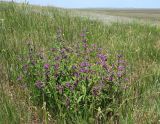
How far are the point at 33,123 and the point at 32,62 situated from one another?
0.81m

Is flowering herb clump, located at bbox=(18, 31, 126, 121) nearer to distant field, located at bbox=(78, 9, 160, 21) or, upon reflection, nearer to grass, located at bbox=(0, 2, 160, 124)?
grass, located at bbox=(0, 2, 160, 124)

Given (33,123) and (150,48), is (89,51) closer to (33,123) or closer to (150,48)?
(33,123)

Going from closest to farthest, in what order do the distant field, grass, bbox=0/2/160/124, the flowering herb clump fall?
grass, bbox=0/2/160/124 → the flowering herb clump → the distant field

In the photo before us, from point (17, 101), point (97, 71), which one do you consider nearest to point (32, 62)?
point (17, 101)

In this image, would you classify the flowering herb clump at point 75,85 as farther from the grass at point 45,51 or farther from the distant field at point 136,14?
the distant field at point 136,14

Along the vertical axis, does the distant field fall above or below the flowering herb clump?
below

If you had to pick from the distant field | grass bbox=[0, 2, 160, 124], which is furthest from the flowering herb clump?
the distant field

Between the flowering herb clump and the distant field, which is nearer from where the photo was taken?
the flowering herb clump

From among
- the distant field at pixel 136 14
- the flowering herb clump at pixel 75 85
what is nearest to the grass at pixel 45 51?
the flowering herb clump at pixel 75 85

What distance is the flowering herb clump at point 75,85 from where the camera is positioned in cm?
307

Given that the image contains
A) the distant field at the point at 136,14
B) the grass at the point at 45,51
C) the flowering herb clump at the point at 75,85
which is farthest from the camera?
the distant field at the point at 136,14

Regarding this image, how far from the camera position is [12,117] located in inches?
111

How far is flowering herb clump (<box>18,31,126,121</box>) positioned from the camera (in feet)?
10.1

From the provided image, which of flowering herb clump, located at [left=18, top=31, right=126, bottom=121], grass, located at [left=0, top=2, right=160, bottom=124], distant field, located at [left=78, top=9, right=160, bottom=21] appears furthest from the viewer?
distant field, located at [left=78, top=9, right=160, bottom=21]
